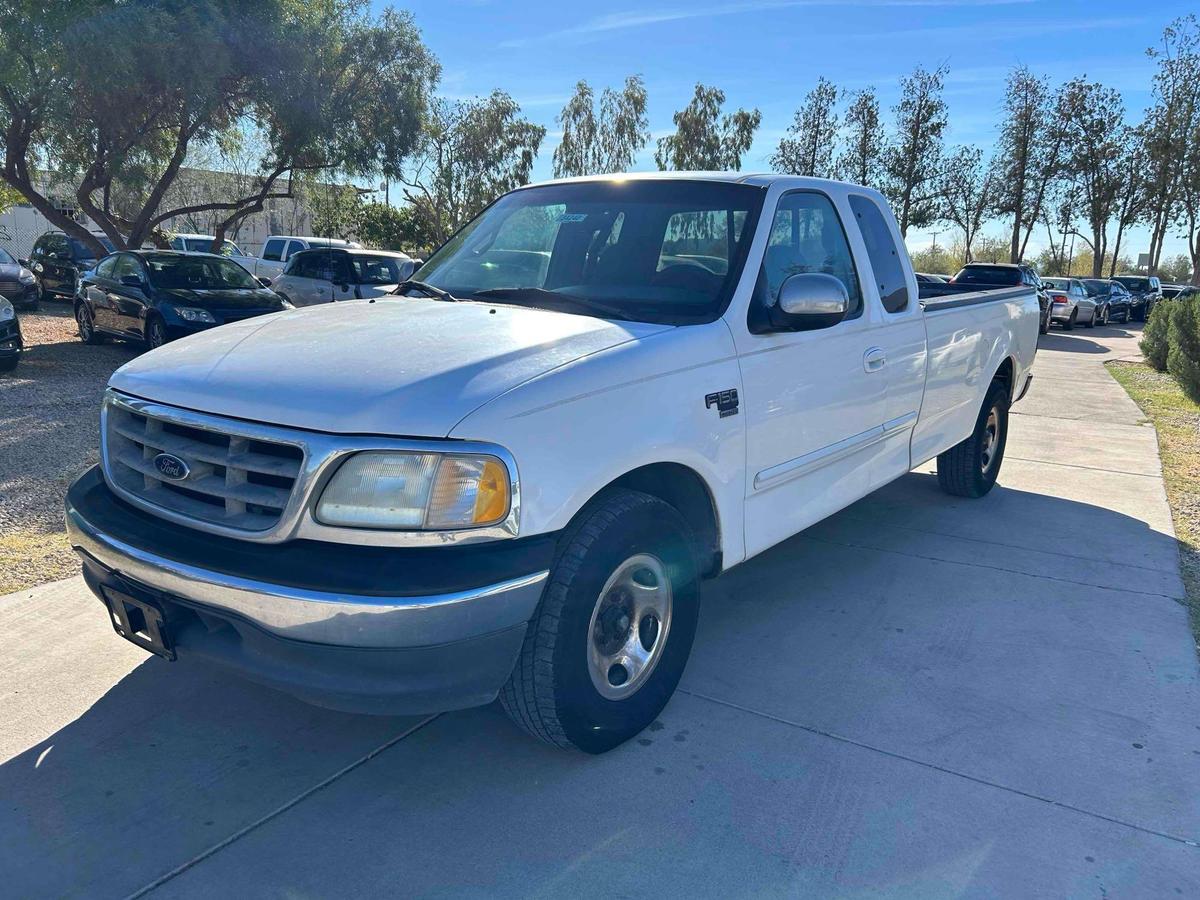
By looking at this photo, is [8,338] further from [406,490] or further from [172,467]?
[406,490]

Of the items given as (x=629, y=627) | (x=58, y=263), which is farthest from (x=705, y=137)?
(x=629, y=627)

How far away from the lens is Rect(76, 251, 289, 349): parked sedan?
12102 millimetres

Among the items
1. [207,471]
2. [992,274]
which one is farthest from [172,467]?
[992,274]

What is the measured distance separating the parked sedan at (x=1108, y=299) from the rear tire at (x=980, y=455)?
2800cm

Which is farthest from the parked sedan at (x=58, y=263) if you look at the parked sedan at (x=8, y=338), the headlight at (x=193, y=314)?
the parked sedan at (x=8, y=338)

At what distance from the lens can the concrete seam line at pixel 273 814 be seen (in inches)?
102

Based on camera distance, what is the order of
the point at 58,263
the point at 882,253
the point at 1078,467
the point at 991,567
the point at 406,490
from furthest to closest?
the point at 58,263 → the point at 1078,467 → the point at 991,567 → the point at 882,253 → the point at 406,490

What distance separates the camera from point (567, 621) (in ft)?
9.27

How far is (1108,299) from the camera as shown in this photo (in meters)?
32.7

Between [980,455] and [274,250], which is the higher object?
[274,250]

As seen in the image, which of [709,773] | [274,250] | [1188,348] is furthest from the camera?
[274,250]

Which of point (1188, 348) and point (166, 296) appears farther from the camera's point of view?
point (166, 296)

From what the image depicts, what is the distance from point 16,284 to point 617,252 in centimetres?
1534

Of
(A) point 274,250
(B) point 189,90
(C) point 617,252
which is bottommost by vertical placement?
(C) point 617,252
